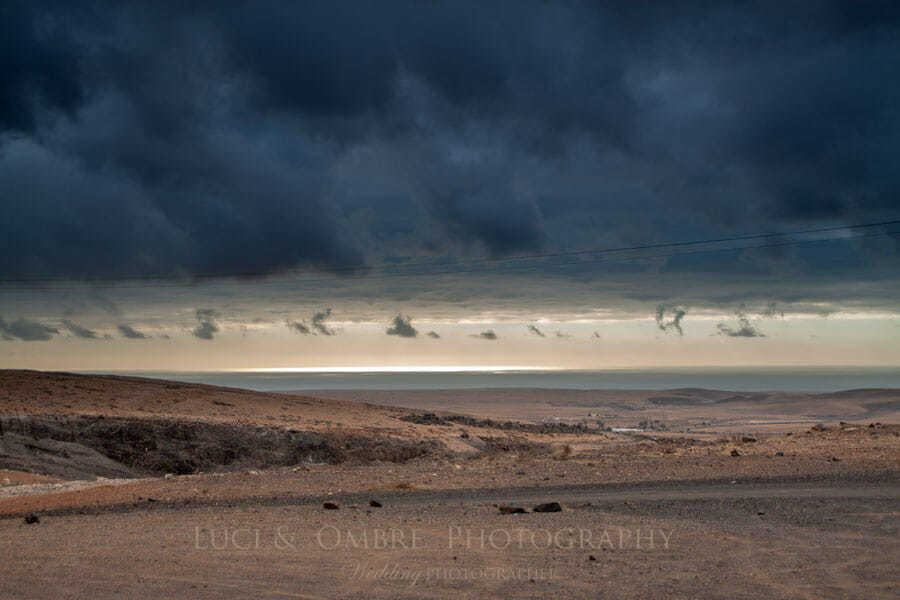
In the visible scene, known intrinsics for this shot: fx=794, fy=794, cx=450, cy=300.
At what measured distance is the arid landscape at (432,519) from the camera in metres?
10.1

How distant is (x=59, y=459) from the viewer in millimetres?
28938

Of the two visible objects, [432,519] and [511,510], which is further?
[511,510]

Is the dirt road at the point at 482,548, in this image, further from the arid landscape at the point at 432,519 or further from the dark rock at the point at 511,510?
the dark rock at the point at 511,510

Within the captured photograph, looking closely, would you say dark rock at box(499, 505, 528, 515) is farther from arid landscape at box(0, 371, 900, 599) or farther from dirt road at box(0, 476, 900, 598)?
dirt road at box(0, 476, 900, 598)

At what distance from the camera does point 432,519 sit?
14711mm

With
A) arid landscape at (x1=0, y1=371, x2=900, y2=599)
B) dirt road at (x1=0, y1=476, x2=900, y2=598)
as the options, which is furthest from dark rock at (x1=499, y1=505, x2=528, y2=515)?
dirt road at (x1=0, y1=476, x2=900, y2=598)

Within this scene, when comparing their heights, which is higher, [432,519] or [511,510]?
[511,510]

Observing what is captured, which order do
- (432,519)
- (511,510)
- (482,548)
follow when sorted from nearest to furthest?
1. (482,548)
2. (432,519)
3. (511,510)

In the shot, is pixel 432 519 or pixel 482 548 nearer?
pixel 482 548

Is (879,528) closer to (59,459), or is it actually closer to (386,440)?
(386,440)

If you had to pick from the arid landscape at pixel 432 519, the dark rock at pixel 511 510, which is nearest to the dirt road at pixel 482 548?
the arid landscape at pixel 432 519

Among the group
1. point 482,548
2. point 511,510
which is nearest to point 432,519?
point 511,510

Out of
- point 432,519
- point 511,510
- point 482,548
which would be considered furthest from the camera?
point 511,510

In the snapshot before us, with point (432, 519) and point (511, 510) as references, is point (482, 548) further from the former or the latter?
point (511, 510)
